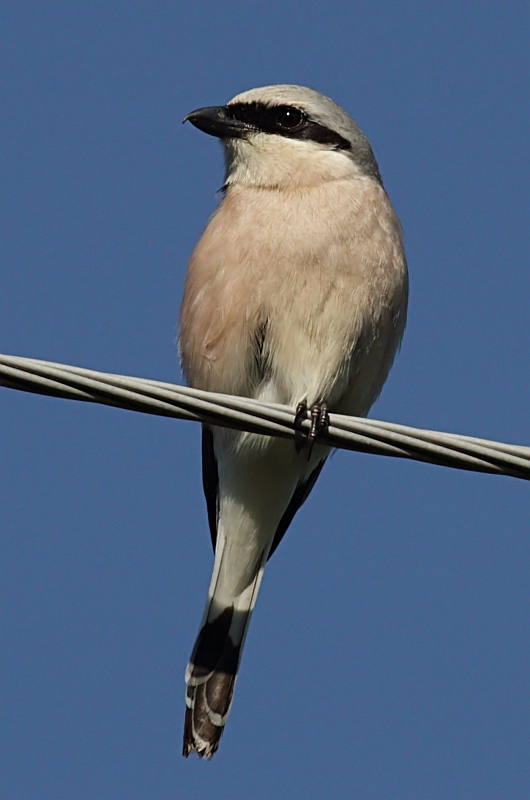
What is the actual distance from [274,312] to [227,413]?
1656mm

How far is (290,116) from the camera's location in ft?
17.6

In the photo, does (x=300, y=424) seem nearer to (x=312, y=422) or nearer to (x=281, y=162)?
(x=312, y=422)

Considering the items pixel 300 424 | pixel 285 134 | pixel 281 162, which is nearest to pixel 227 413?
pixel 300 424

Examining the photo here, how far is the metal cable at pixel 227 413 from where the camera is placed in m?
2.84

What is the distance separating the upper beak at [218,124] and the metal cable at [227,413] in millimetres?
2579

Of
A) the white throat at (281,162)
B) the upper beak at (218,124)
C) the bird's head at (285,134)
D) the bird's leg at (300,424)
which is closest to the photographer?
the bird's leg at (300,424)

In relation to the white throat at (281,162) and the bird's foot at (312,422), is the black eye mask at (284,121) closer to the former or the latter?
the white throat at (281,162)

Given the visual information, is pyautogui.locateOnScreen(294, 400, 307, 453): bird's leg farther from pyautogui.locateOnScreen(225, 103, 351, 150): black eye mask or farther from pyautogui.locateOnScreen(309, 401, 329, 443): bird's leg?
pyautogui.locateOnScreen(225, 103, 351, 150): black eye mask

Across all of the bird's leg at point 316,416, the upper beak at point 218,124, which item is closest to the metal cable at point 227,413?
the bird's leg at point 316,416

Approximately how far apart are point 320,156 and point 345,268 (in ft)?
2.82

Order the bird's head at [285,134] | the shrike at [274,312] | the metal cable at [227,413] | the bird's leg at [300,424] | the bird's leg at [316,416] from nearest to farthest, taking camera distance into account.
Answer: the metal cable at [227,413] → the bird's leg at [300,424] → the bird's leg at [316,416] → the shrike at [274,312] → the bird's head at [285,134]

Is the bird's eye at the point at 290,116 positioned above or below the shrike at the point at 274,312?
above

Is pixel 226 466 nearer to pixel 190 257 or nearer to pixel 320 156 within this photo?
pixel 190 257

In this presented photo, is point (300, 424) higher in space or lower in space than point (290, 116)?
lower
